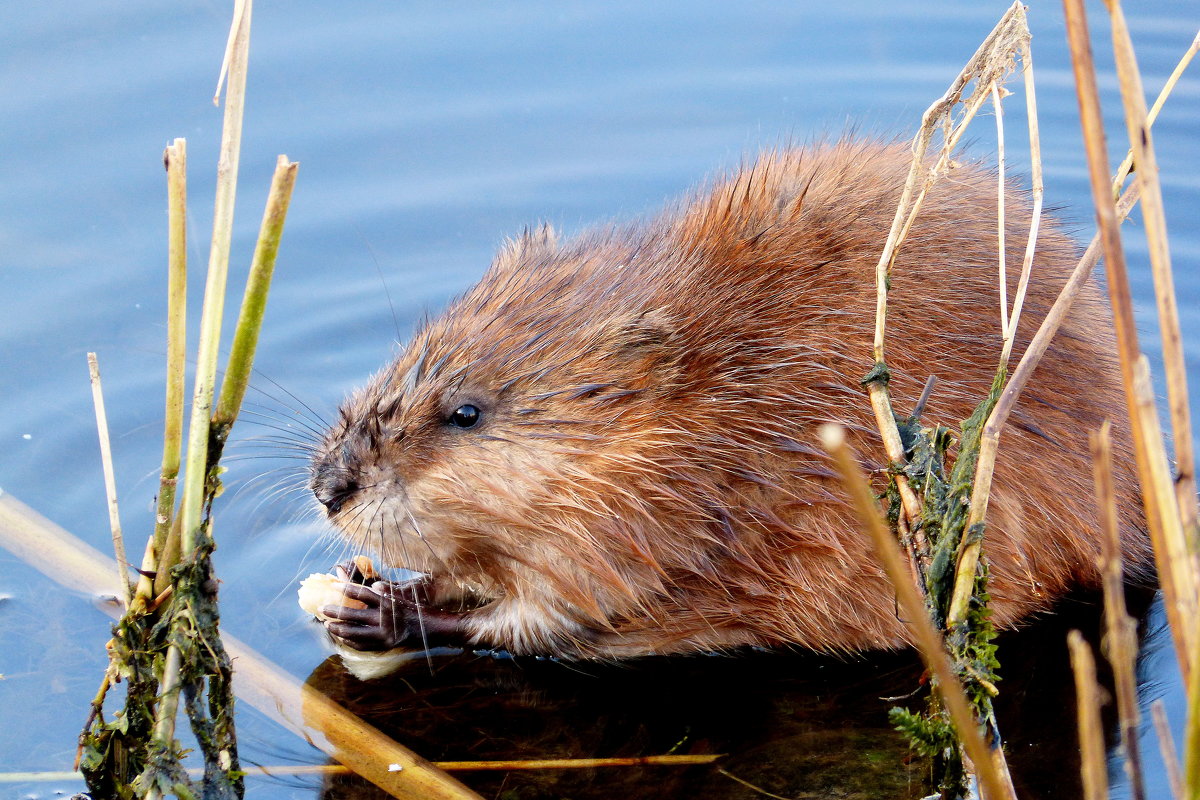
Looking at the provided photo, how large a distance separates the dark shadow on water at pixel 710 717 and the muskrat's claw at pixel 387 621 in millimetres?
73

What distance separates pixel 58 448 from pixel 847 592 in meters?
2.23

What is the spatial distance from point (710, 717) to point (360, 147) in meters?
2.92

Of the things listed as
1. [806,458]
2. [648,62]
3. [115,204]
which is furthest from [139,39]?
[806,458]

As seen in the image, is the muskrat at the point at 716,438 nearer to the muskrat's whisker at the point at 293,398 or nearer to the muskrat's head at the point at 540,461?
the muskrat's head at the point at 540,461

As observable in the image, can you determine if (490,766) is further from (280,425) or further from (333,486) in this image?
(280,425)

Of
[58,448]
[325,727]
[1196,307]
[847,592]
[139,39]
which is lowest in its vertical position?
[325,727]

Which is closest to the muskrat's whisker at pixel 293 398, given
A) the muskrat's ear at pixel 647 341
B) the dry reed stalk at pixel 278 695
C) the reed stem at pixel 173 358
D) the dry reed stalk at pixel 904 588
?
the dry reed stalk at pixel 278 695

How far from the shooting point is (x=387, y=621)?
10.9 feet

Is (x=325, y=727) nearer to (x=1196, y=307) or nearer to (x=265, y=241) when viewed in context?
(x=265, y=241)

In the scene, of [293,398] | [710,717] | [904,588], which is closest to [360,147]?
[293,398]

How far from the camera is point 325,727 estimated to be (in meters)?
2.99

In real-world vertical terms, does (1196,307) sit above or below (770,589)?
above

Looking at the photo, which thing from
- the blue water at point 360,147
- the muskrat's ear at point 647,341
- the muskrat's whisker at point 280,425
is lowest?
the muskrat's ear at point 647,341

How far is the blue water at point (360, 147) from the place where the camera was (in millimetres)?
4027
